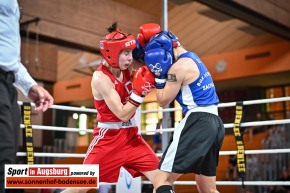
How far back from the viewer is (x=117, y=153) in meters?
2.85

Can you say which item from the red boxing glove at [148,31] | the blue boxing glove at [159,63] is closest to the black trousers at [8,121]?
the blue boxing glove at [159,63]

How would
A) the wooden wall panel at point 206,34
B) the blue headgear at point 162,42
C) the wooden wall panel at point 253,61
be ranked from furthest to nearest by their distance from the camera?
the wooden wall panel at point 206,34 → the wooden wall panel at point 253,61 → the blue headgear at point 162,42

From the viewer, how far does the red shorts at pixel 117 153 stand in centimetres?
282

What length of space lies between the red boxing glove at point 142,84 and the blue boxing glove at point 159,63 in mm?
63

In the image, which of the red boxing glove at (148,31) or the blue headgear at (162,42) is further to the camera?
the red boxing glove at (148,31)

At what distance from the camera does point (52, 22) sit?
916 centimetres

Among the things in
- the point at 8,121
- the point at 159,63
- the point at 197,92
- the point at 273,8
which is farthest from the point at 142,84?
the point at 273,8

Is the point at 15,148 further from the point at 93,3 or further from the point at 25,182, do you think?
the point at 93,3

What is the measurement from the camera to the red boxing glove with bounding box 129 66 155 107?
2.51 meters

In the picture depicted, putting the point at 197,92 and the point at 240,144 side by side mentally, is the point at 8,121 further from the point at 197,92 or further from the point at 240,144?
the point at 240,144

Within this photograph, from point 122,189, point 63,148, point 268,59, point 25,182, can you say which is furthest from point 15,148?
point 63,148

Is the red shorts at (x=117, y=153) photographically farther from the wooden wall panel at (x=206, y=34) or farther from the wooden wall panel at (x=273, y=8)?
the wooden wall panel at (x=206, y=34)

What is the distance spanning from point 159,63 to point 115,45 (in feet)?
1.62

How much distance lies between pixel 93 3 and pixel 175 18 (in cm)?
241
